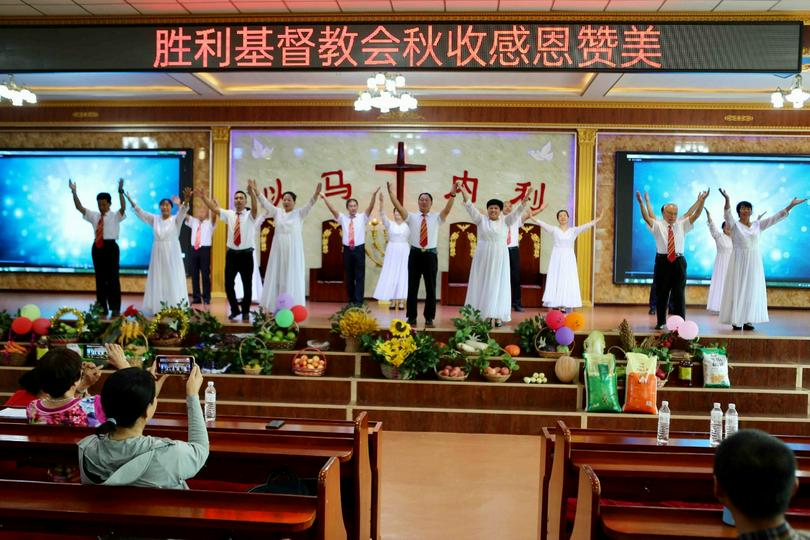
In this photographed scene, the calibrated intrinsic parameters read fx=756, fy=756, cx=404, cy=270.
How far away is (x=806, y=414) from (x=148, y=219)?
6.86 metres

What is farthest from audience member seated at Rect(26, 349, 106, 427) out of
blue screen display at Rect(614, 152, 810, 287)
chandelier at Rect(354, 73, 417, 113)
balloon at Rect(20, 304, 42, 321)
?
blue screen display at Rect(614, 152, 810, 287)

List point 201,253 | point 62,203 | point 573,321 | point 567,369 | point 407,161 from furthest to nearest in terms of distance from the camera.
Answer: point 62,203 → point 407,161 → point 201,253 → point 573,321 → point 567,369


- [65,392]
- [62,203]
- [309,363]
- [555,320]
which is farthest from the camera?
[62,203]

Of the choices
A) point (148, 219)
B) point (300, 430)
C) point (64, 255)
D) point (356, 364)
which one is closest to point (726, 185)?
point (356, 364)

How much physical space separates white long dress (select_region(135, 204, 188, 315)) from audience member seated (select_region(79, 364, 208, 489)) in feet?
19.8

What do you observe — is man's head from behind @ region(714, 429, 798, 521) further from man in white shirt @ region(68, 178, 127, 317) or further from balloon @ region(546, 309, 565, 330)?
man in white shirt @ region(68, 178, 127, 317)

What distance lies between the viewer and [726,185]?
11258mm

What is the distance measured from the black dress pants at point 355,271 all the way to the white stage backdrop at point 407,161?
1.33 m

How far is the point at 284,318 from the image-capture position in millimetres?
7090

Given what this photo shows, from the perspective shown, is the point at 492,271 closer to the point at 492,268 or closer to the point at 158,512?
the point at 492,268

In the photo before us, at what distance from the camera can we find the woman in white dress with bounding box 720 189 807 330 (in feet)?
25.7

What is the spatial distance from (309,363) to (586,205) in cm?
601

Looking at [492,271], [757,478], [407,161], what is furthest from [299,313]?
[757,478]

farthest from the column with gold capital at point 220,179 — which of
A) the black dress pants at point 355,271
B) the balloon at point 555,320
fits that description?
the balloon at point 555,320
